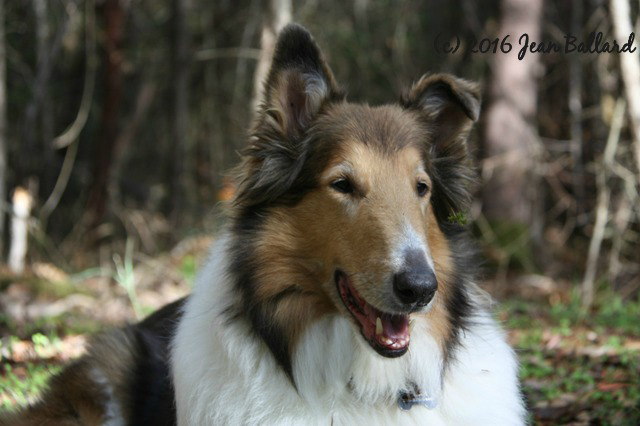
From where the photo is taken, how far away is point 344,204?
11.7 feet

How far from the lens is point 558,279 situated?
10766mm

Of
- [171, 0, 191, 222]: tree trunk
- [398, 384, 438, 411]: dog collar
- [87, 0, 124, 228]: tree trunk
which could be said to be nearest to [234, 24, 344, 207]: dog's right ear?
[398, 384, 438, 411]: dog collar

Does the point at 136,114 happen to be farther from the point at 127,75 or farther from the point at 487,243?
the point at 487,243

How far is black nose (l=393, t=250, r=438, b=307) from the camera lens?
3.16 metres

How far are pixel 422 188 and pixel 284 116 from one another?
83 centimetres

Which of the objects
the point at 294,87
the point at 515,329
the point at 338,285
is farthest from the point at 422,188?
the point at 515,329

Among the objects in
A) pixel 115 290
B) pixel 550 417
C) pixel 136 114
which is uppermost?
pixel 136 114

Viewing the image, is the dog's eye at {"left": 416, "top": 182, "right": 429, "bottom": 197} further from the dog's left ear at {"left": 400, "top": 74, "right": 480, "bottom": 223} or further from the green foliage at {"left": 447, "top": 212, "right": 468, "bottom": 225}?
the green foliage at {"left": 447, "top": 212, "right": 468, "bottom": 225}

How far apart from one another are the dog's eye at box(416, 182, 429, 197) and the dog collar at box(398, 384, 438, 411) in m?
0.98

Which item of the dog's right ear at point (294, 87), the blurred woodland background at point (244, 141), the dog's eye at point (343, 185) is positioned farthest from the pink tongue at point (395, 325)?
the blurred woodland background at point (244, 141)

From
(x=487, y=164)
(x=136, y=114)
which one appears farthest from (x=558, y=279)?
(x=136, y=114)

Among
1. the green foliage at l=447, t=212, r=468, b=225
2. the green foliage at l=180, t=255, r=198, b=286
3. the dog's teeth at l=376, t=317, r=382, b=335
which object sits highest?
the green foliage at l=447, t=212, r=468, b=225

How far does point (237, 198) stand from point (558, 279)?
316 inches

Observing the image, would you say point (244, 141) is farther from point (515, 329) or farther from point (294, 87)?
point (515, 329)
